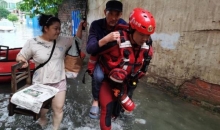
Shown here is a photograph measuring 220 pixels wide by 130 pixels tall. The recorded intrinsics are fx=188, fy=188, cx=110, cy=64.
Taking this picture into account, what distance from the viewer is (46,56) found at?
2.66 metres

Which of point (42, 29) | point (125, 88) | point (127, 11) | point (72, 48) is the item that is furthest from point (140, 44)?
point (127, 11)

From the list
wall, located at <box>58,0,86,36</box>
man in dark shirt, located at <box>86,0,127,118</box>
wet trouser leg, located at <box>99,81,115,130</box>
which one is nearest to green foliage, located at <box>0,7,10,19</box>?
wall, located at <box>58,0,86,36</box>

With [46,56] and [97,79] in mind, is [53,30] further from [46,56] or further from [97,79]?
[97,79]

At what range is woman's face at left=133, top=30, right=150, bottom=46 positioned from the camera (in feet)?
6.48

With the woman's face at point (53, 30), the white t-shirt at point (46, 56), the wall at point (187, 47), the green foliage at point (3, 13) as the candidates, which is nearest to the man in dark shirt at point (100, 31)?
the woman's face at point (53, 30)

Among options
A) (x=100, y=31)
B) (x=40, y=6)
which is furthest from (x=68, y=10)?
(x=100, y=31)

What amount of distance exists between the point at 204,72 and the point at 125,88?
7.91ft

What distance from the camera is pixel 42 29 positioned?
270cm

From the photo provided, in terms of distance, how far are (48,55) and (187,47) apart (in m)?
3.09

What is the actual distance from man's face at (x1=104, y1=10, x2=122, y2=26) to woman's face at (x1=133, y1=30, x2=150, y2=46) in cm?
49

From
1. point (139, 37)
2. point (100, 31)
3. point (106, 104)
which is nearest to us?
point (139, 37)

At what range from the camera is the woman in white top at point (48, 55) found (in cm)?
262

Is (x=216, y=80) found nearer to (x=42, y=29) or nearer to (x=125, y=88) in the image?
(x=125, y=88)

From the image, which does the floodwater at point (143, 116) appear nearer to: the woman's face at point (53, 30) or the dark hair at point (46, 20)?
the woman's face at point (53, 30)
